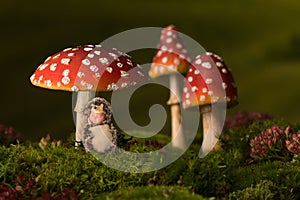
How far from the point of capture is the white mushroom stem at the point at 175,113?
367 inches

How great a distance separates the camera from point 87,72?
5883mm

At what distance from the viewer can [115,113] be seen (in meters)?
6.18

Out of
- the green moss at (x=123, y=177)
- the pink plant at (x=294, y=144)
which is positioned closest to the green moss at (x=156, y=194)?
the green moss at (x=123, y=177)

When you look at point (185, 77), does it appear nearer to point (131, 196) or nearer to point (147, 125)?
point (147, 125)

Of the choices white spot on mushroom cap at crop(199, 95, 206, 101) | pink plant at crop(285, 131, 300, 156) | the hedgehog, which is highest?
white spot on mushroom cap at crop(199, 95, 206, 101)

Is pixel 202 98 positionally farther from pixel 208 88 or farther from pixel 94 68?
pixel 94 68

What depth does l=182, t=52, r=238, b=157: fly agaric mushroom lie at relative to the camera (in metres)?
8.17

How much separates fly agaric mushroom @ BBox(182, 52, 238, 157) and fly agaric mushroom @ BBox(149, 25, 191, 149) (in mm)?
488

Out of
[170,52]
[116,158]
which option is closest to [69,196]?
[116,158]

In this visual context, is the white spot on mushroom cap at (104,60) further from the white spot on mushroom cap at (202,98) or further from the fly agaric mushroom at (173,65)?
the fly agaric mushroom at (173,65)

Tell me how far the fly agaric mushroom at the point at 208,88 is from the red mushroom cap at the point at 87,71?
217 centimetres

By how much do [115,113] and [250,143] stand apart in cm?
268

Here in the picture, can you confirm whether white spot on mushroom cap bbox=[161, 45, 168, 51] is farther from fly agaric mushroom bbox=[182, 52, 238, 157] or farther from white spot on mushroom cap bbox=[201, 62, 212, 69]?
white spot on mushroom cap bbox=[201, 62, 212, 69]

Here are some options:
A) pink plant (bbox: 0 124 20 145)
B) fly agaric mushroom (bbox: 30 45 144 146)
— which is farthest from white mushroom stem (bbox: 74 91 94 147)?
pink plant (bbox: 0 124 20 145)
